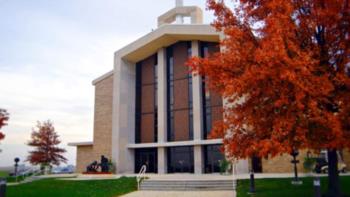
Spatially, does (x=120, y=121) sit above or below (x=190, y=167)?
above

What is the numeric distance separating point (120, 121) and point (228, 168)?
11380 mm

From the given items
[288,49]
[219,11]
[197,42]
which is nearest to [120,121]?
[197,42]

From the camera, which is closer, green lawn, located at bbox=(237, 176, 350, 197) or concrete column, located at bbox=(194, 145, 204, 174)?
green lawn, located at bbox=(237, 176, 350, 197)

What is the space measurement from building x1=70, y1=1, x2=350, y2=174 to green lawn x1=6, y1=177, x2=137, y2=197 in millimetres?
8629

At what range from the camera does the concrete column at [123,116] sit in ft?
101

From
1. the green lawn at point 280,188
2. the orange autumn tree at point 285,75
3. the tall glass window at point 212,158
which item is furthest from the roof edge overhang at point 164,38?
the orange autumn tree at point 285,75

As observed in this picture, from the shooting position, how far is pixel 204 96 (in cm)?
2917

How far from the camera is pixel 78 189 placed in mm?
19250

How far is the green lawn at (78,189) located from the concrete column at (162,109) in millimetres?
8555

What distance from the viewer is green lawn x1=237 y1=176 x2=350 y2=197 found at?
13584 millimetres

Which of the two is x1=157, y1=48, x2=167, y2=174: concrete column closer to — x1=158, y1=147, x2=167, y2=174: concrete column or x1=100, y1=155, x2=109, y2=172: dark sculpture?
x1=158, y1=147, x2=167, y2=174: concrete column

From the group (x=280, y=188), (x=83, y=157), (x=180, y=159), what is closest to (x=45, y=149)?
(x=83, y=157)

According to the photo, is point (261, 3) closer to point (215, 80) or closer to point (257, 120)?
point (215, 80)

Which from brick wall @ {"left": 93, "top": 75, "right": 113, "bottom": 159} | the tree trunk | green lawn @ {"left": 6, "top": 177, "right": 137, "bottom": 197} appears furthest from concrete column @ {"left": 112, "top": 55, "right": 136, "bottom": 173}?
the tree trunk
